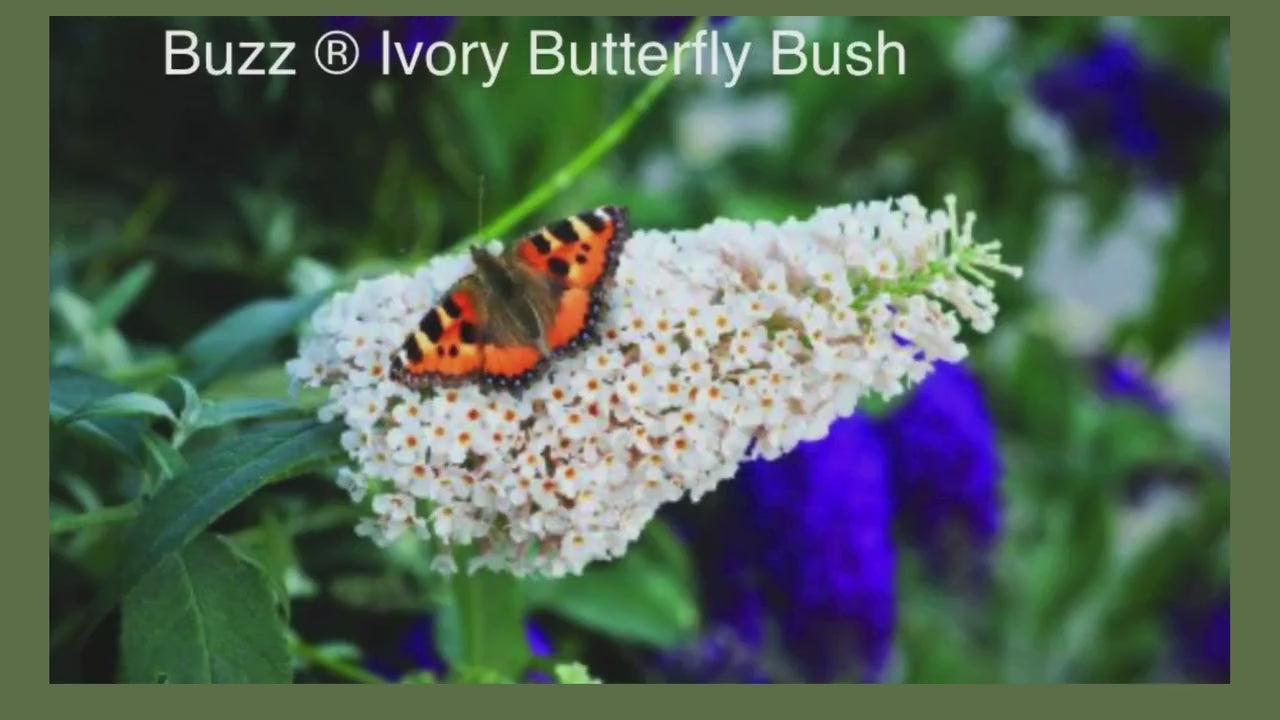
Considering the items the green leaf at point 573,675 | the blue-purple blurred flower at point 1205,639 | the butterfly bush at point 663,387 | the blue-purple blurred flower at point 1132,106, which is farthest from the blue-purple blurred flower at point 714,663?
the blue-purple blurred flower at point 1132,106

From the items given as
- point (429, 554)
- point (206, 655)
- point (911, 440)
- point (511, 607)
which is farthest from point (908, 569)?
point (206, 655)

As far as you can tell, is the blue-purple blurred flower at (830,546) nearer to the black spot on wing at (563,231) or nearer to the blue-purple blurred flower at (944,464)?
the blue-purple blurred flower at (944,464)

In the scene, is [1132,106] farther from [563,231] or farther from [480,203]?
[563,231]

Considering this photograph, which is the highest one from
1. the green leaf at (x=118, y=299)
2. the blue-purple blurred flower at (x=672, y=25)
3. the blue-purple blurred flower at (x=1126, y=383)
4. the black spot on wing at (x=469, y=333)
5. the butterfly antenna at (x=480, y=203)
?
the blue-purple blurred flower at (x=672, y=25)

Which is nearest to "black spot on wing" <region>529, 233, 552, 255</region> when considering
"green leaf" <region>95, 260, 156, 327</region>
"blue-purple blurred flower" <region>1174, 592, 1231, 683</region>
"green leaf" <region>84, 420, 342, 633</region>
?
"green leaf" <region>84, 420, 342, 633</region>

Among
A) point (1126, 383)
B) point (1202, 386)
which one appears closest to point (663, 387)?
point (1126, 383)

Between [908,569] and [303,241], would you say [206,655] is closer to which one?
A: [303,241]

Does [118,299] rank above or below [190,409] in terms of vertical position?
above

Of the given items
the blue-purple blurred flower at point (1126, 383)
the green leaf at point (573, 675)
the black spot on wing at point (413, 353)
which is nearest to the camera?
the black spot on wing at point (413, 353)
